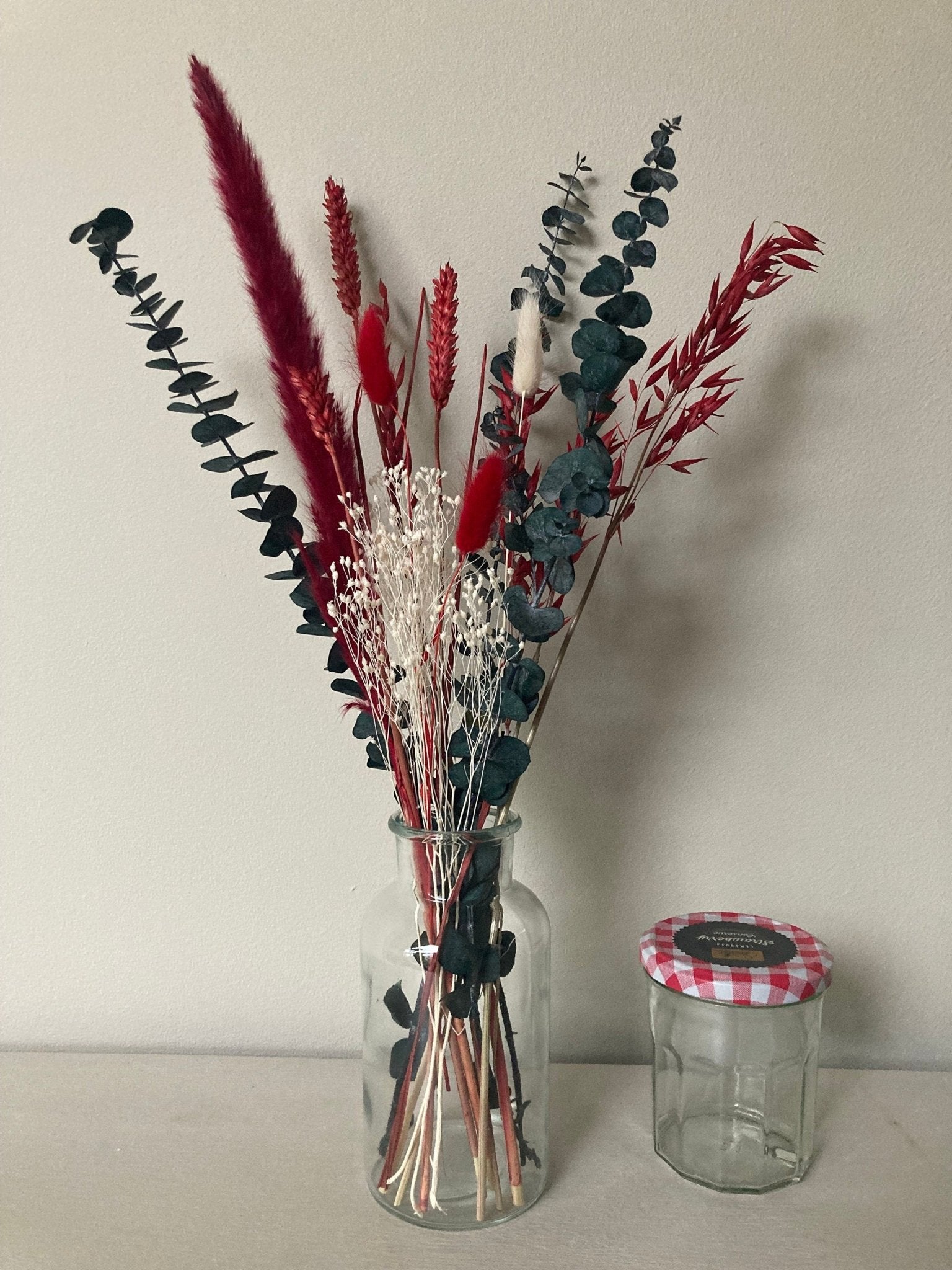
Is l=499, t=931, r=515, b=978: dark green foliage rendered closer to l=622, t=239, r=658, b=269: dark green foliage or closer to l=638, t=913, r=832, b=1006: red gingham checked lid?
l=638, t=913, r=832, b=1006: red gingham checked lid

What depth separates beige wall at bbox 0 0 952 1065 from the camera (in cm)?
90

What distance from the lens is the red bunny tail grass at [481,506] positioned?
0.68m

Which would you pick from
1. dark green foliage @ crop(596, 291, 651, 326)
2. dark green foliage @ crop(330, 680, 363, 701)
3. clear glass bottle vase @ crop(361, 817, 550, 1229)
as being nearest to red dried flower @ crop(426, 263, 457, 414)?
dark green foliage @ crop(596, 291, 651, 326)

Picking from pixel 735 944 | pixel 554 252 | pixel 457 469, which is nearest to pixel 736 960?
pixel 735 944

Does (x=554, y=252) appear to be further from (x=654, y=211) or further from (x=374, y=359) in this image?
(x=374, y=359)

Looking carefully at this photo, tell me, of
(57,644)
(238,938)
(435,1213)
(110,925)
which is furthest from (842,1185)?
(57,644)

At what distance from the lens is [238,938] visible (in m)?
1.00

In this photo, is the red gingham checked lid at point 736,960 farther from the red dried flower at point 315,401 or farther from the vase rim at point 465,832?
the red dried flower at point 315,401

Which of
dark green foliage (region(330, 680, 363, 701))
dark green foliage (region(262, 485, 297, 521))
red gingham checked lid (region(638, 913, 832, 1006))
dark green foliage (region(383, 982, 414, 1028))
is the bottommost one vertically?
dark green foliage (region(383, 982, 414, 1028))

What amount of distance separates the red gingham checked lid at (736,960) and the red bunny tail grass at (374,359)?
473mm

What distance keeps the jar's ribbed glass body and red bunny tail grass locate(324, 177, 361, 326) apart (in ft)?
1.96

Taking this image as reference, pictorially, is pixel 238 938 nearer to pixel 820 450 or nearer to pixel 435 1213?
pixel 435 1213

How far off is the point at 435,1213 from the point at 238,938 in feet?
1.07

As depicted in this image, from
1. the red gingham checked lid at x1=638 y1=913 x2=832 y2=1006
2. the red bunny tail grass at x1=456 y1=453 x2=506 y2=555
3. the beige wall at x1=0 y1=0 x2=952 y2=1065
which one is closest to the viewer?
the red bunny tail grass at x1=456 y1=453 x2=506 y2=555
